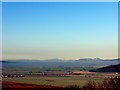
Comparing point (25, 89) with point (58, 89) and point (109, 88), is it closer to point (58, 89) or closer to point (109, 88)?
point (58, 89)

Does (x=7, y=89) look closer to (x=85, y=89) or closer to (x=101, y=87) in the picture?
(x=85, y=89)

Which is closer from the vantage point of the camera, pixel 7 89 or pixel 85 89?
pixel 7 89

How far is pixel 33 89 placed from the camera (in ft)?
24.3

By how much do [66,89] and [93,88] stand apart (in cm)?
78

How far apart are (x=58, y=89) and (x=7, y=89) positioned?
1.72 m

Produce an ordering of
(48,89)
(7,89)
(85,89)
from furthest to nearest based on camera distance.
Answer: (48,89), (85,89), (7,89)

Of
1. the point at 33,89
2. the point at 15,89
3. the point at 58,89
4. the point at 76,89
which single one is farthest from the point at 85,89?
the point at 15,89

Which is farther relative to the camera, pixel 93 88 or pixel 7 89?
pixel 93 88

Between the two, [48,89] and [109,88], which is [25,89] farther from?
[109,88]

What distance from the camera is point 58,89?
7.80 m

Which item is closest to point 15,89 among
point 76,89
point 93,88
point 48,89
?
point 48,89

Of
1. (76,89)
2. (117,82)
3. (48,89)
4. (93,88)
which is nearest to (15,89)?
(48,89)

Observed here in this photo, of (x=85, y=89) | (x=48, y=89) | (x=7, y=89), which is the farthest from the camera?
(x=48, y=89)

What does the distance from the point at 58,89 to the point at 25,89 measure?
101cm
